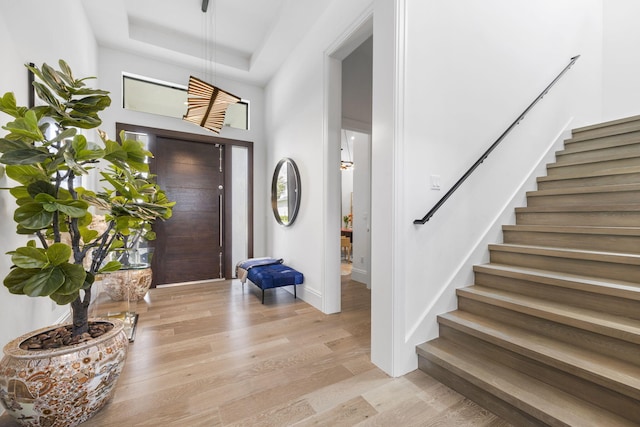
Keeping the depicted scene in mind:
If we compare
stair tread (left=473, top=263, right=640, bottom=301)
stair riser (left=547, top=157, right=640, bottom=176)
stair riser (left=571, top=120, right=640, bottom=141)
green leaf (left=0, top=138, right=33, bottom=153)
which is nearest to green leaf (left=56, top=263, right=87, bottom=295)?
green leaf (left=0, top=138, right=33, bottom=153)

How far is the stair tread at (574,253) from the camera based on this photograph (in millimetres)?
1796

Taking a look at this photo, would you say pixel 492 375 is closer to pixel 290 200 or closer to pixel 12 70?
pixel 290 200

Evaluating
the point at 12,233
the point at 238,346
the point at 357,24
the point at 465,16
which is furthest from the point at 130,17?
the point at 238,346

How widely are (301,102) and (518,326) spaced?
11.0ft

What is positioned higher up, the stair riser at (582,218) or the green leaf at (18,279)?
the stair riser at (582,218)

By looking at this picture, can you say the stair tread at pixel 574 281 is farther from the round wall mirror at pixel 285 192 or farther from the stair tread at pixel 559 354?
the round wall mirror at pixel 285 192

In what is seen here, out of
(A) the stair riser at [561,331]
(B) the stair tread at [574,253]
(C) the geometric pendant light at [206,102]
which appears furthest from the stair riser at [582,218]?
(C) the geometric pendant light at [206,102]

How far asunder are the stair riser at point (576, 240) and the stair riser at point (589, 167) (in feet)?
3.46

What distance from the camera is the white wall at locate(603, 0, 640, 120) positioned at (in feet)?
12.4

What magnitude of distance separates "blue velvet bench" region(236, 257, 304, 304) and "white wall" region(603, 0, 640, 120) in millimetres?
5099

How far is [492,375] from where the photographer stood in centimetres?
166

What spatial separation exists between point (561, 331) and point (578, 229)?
98 centimetres

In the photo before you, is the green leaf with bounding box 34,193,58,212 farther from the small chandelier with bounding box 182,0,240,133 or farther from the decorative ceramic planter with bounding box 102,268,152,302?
the decorative ceramic planter with bounding box 102,268,152,302

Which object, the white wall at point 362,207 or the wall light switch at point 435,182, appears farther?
the white wall at point 362,207
